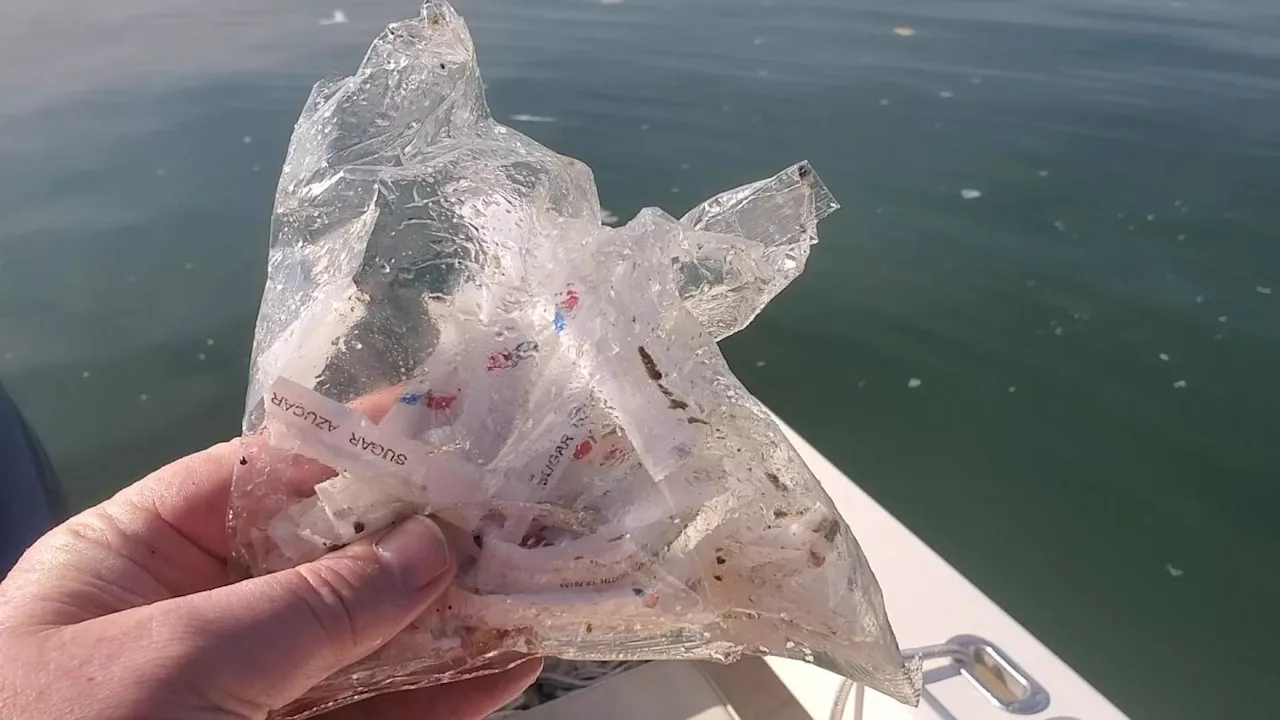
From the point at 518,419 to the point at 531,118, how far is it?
338cm

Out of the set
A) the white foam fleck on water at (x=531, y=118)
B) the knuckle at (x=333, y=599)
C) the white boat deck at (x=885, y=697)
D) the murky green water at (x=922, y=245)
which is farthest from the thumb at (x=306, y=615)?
the white foam fleck on water at (x=531, y=118)

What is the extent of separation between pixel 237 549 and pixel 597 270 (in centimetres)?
30

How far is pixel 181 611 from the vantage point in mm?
511

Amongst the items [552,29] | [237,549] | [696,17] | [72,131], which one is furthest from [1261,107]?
[72,131]

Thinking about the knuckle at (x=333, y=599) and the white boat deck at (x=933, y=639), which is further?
the white boat deck at (x=933, y=639)

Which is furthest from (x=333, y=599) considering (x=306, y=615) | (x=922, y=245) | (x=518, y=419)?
(x=922, y=245)

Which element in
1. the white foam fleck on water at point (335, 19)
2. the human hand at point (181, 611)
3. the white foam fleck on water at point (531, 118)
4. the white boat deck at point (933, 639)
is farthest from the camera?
the white foam fleck on water at point (335, 19)

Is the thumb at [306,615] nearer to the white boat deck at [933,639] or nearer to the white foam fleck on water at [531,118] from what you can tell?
the white boat deck at [933,639]

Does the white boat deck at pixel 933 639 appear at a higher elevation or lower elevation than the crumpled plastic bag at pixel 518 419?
lower

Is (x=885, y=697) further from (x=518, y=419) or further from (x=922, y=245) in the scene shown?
(x=922, y=245)

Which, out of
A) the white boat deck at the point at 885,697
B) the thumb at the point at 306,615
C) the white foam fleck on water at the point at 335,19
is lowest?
the white boat deck at the point at 885,697

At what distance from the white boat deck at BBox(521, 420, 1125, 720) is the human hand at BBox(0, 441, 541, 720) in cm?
58

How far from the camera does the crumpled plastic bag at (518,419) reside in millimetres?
597

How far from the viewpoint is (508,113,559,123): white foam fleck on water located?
379 cm
